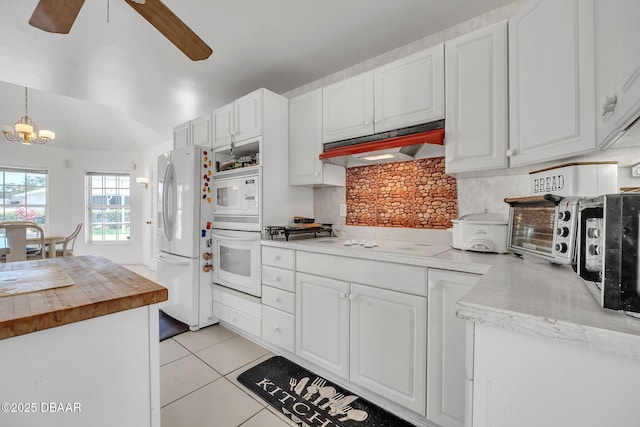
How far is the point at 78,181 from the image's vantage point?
569 centimetres

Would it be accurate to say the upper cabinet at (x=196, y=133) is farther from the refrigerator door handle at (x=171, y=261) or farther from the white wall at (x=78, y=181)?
the white wall at (x=78, y=181)

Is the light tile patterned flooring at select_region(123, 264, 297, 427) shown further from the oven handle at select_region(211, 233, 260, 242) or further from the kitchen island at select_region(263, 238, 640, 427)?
the kitchen island at select_region(263, 238, 640, 427)

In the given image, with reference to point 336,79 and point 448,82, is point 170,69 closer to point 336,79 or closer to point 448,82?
point 336,79

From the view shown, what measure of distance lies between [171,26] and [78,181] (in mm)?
6116

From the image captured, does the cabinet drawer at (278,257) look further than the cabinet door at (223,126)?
No

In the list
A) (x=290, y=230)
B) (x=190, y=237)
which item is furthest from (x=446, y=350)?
(x=190, y=237)

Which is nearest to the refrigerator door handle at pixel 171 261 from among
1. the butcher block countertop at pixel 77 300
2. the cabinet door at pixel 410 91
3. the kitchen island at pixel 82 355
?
the butcher block countertop at pixel 77 300

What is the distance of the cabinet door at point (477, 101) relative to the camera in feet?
4.86

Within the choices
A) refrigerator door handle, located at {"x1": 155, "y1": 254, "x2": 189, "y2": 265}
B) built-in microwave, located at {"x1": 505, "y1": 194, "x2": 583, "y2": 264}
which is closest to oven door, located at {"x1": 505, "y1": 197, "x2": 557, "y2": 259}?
built-in microwave, located at {"x1": 505, "y1": 194, "x2": 583, "y2": 264}

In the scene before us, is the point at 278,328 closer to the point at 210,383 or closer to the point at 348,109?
the point at 210,383

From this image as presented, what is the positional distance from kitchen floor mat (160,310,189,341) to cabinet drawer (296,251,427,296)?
156 centimetres

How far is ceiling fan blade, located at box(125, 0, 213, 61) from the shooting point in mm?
1301

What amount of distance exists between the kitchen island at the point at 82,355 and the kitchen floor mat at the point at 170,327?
177 centimetres

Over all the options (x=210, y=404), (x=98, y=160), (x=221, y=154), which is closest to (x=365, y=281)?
(x=210, y=404)
